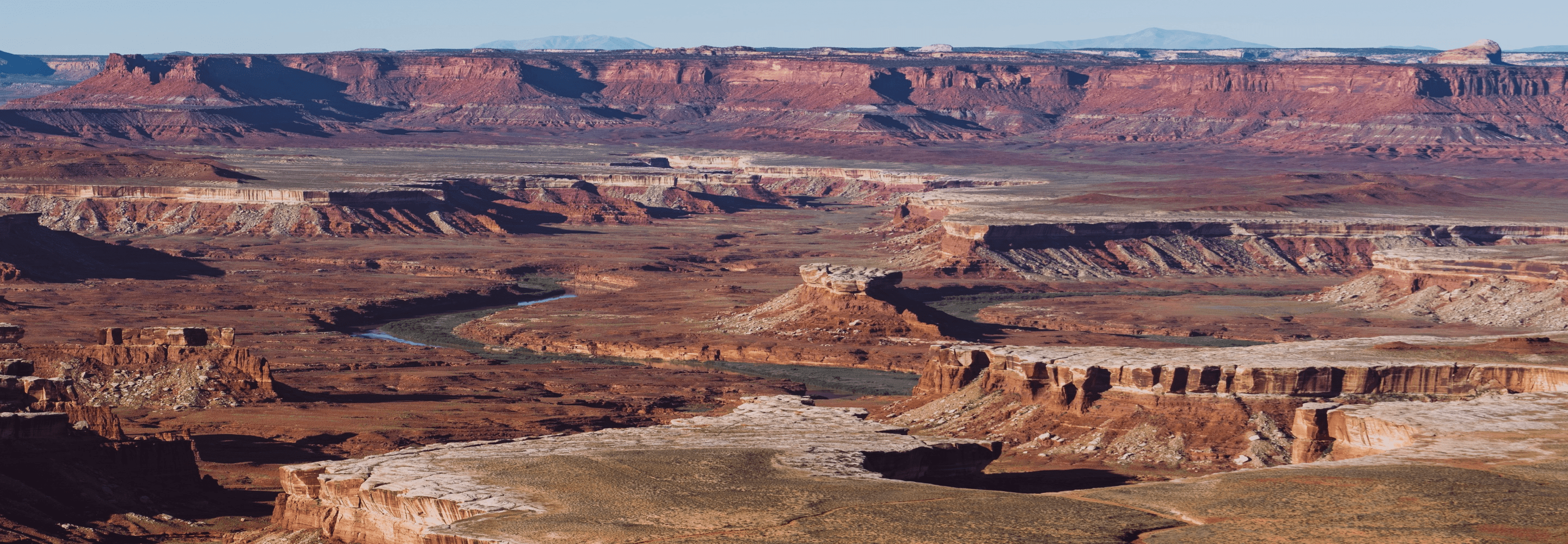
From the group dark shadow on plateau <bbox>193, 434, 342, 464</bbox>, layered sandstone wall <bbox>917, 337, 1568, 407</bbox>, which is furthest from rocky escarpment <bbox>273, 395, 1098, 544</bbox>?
dark shadow on plateau <bbox>193, 434, 342, 464</bbox>

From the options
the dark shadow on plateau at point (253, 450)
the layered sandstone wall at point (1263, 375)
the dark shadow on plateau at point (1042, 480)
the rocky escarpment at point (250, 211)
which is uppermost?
the layered sandstone wall at point (1263, 375)

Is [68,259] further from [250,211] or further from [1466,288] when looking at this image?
[1466,288]

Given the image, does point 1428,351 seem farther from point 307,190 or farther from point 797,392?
point 307,190

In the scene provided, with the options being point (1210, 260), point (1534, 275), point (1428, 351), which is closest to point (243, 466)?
point (1428, 351)

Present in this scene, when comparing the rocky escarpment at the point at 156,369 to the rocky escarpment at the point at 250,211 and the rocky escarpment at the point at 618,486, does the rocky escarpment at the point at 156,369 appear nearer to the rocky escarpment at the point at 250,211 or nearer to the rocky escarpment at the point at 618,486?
the rocky escarpment at the point at 618,486

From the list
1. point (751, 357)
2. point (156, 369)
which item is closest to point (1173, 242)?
point (751, 357)

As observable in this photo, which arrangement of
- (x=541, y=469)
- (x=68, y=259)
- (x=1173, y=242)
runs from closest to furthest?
(x=541, y=469) → (x=68, y=259) → (x=1173, y=242)

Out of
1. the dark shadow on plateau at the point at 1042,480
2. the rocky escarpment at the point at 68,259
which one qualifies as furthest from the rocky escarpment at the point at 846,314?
the rocky escarpment at the point at 68,259
